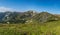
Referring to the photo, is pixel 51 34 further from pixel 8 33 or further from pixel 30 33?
pixel 8 33

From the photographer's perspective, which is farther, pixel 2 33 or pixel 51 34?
pixel 2 33

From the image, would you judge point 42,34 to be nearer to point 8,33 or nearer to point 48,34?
point 48,34

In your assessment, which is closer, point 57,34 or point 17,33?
point 57,34

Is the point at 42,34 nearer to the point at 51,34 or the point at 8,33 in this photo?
the point at 51,34


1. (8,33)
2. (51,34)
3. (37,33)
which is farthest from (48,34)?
(8,33)

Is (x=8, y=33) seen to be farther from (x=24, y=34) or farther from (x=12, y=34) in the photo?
(x=24, y=34)

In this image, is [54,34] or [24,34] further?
[24,34]

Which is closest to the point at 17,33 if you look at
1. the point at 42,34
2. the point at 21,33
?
the point at 21,33

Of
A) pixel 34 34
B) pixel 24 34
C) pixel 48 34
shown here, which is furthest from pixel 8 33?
pixel 48 34
